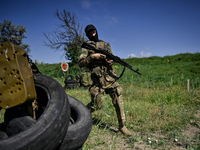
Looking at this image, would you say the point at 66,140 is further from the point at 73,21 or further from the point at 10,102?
the point at 73,21

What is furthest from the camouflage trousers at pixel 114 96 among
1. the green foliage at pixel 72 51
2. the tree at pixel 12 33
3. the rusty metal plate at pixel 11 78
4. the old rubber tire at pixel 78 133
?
the tree at pixel 12 33

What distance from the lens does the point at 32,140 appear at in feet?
4.59

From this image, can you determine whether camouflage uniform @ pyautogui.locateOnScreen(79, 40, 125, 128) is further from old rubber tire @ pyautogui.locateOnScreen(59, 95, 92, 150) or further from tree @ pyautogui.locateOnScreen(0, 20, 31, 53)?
tree @ pyautogui.locateOnScreen(0, 20, 31, 53)

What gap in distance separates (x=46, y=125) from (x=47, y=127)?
24 millimetres

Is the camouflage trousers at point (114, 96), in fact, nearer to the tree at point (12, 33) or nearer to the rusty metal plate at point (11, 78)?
the rusty metal plate at point (11, 78)

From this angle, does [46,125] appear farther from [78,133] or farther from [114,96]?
[114,96]

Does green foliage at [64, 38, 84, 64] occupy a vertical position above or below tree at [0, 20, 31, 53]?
below

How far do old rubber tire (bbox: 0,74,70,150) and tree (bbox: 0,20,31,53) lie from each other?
108 ft

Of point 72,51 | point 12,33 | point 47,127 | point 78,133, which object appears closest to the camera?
point 47,127

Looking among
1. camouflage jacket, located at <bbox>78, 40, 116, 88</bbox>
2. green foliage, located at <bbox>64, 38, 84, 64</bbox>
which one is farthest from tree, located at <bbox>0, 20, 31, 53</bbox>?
camouflage jacket, located at <bbox>78, 40, 116, 88</bbox>

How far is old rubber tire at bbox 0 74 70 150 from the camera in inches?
54.3

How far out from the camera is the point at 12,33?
32.1 meters

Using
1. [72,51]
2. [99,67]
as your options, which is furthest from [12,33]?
[99,67]

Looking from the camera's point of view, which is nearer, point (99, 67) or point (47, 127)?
point (47, 127)
